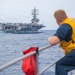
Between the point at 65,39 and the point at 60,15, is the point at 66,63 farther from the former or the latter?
the point at 60,15

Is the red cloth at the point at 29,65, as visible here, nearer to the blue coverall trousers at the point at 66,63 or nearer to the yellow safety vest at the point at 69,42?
the blue coverall trousers at the point at 66,63

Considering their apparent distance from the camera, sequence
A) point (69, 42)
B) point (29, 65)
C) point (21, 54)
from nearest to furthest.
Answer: point (29, 65) → point (69, 42) → point (21, 54)

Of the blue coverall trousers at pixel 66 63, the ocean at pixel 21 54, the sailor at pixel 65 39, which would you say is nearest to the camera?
the sailor at pixel 65 39

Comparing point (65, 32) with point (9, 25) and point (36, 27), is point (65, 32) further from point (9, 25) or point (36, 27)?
point (36, 27)

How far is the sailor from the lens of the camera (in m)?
4.23

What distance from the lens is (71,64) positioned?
439cm

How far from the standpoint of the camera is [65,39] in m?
4.35

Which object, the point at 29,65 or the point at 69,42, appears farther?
the point at 69,42

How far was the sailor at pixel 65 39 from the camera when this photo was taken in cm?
423

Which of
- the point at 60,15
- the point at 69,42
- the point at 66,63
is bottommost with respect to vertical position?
the point at 66,63

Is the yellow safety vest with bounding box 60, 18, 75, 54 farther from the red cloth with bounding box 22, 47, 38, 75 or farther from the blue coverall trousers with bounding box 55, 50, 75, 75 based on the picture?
the red cloth with bounding box 22, 47, 38, 75

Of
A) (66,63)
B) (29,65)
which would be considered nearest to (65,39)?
(66,63)

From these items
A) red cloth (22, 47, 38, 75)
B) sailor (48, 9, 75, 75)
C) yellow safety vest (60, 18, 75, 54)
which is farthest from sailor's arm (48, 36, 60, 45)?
red cloth (22, 47, 38, 75)

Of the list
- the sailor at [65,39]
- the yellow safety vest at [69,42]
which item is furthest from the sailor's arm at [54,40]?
the yellow safety vest at [69,42]
